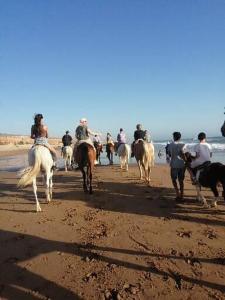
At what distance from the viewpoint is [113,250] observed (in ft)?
22.0

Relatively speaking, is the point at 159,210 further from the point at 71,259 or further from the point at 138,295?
the point at 138,295

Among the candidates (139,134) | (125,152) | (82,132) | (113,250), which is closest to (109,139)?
(125,152)

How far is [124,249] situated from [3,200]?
668cm

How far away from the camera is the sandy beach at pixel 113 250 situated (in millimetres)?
5289

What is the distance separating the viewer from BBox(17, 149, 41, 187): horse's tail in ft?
33.0

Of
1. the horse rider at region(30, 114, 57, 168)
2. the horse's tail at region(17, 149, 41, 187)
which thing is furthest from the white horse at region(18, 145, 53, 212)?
the horse rider at region(30, 114, 57, 168)

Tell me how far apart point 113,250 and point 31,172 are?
4356mm

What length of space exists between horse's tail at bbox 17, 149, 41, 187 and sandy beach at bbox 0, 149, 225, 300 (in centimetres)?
84

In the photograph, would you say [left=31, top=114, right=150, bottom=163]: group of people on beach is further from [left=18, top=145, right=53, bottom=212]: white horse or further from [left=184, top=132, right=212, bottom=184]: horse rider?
[left=184, top=132, right=212, bottom=184]: horse rider

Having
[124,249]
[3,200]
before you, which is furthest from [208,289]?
[3,200]

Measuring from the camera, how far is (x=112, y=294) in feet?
16.8

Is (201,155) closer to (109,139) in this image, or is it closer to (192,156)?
(192,156)

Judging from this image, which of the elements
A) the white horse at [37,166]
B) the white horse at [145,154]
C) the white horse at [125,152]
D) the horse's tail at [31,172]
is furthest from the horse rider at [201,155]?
the white horse at [125,152]

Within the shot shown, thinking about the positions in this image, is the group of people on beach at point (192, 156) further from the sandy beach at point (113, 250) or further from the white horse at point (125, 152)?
the white horse at point (125, 152)
